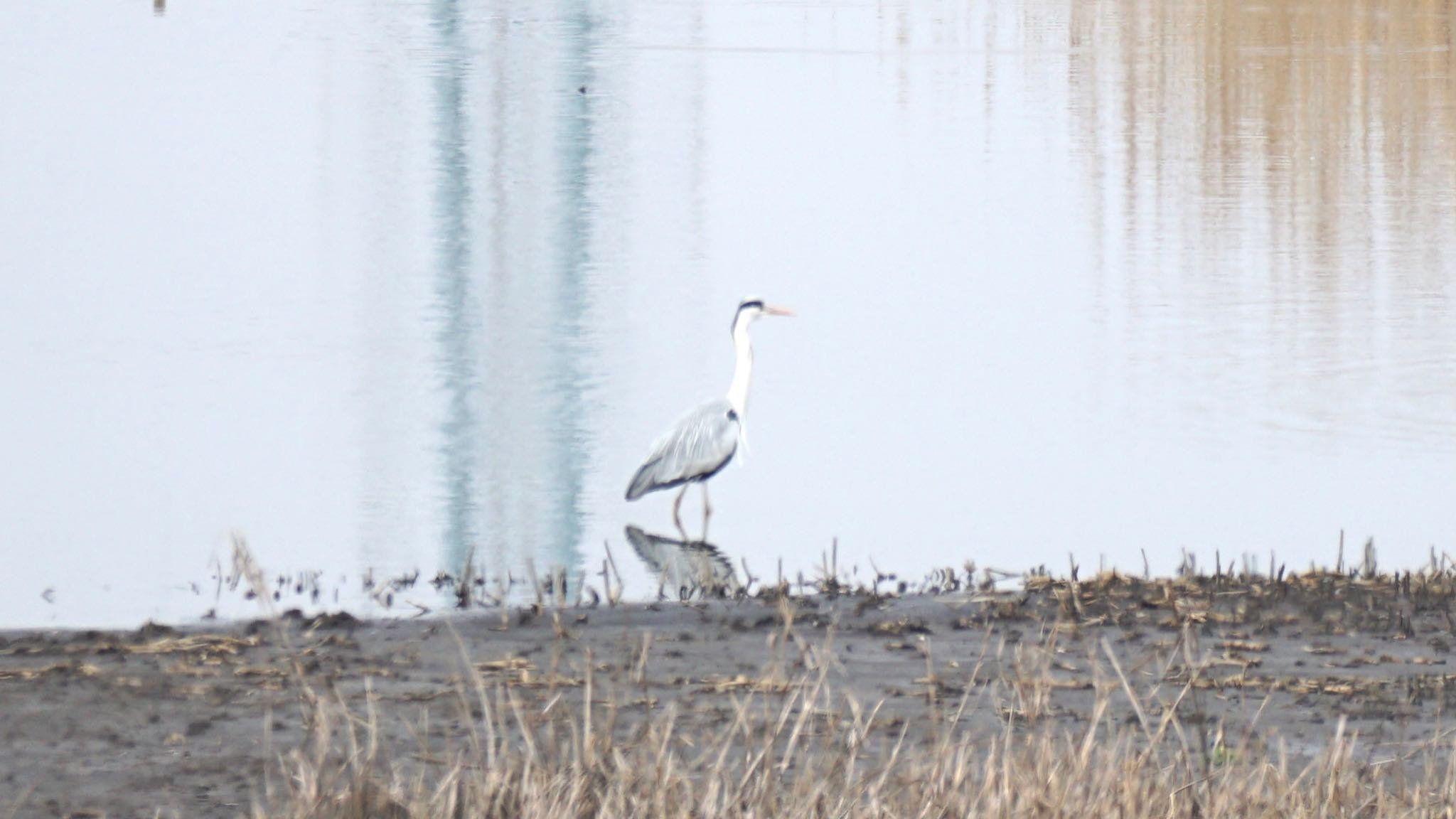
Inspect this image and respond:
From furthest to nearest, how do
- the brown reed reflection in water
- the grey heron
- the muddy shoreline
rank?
the brown reed reflection in water < the grey heron < the muddy shoreline

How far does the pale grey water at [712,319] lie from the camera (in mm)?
11281

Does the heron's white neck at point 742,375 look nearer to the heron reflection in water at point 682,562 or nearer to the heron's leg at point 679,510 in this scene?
the heron's leg at point 679,510

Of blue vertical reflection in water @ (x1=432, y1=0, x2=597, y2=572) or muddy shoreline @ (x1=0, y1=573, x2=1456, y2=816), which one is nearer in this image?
muddy shoreline @ (x1=0, y1=573, x2=1456, y2=816)

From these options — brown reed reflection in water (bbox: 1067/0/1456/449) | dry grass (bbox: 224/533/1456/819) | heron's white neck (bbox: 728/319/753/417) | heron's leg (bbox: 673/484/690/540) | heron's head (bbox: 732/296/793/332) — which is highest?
brown reed reflection in water (bbox: 1067/0/1456/449)

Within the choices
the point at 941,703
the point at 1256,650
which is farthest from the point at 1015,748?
the point at 1256,650

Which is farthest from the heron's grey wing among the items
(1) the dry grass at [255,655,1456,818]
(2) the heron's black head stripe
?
(1) the dry grass at [255,655,1456,818]

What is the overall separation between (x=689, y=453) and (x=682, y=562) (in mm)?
748

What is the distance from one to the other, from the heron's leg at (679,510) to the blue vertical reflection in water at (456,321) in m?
1.01

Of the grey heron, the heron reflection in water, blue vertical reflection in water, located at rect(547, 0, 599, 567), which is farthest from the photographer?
blue vertical reflection in water, located at rect(547, 0, 599, 567)

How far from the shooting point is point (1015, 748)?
252 inches

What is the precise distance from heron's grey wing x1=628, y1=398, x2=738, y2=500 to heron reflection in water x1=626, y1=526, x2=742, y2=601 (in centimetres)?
26

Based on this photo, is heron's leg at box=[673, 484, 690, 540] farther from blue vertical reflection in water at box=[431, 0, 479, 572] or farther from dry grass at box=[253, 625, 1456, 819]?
dry grass at box=[253, 625, 1456, 819]

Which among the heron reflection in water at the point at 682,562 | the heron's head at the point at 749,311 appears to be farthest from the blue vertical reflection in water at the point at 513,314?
the heron's head at the point at 749,311

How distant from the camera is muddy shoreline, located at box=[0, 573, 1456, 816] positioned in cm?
615
